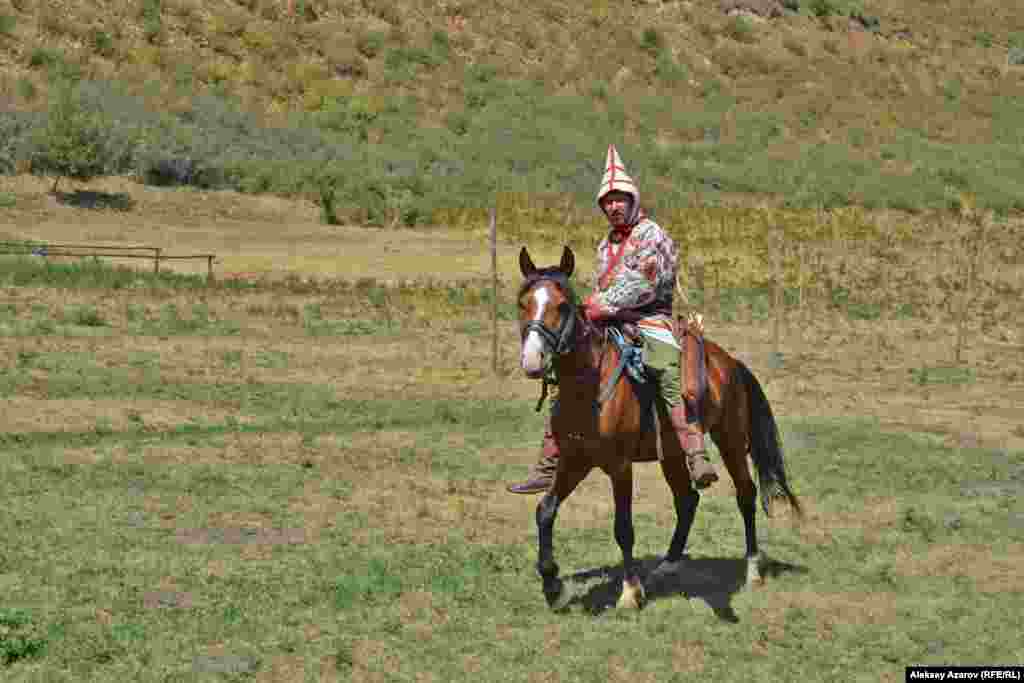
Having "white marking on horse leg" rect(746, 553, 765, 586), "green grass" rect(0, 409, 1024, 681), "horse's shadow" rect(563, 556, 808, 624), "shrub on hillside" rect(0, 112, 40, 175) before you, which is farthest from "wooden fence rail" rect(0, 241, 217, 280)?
"white marking on horse leg" rect(746, 553, 765, 586)

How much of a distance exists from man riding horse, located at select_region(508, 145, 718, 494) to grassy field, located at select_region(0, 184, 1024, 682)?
1.04 m

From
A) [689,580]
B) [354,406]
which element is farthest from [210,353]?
[689,580]

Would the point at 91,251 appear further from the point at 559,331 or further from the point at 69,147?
the point at 559,331

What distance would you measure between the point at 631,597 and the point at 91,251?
87.2 feet

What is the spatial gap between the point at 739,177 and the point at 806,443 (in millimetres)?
38537

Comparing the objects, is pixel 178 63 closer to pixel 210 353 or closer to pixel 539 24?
pixel 539 24

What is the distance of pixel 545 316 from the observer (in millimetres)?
8242

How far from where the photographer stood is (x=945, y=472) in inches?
585

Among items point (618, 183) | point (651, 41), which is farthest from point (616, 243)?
point (651, 41)

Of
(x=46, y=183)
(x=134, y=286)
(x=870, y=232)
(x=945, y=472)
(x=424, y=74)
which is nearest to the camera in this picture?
(x=945, y=472)

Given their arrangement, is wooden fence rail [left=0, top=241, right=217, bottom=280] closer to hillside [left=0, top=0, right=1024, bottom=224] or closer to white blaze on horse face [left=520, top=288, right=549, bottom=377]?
hillside [left=0, top=0, right=1024, bottom=224]

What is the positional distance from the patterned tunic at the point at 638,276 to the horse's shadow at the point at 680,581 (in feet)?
5.96

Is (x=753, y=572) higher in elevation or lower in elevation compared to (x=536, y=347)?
lower

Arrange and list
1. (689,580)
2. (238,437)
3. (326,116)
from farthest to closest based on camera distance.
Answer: (326,116) < (238,437) < (689,580)
